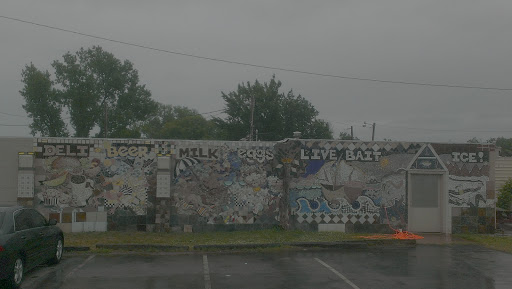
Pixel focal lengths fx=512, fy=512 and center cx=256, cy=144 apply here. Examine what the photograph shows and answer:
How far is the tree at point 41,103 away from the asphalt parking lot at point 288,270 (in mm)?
45257

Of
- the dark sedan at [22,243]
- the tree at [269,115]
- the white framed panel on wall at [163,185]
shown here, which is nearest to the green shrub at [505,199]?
the white framed panel on wall at [163,185]

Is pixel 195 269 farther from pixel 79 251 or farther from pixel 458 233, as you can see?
pixel 458 233

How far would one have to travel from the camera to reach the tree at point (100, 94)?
55469mm

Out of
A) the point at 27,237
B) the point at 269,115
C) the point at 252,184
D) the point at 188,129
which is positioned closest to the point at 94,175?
the point at 252,184

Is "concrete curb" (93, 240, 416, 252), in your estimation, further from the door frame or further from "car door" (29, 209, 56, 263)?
the door frame

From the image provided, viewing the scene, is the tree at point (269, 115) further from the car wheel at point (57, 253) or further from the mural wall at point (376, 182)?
the car wheel at point (57, 253)

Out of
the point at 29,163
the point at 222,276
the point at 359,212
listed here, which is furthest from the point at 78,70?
the point at 222,276

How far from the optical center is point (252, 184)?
1764 centimetres

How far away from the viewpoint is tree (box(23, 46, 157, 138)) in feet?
182

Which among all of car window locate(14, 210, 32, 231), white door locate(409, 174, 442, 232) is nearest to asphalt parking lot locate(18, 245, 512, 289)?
car window locate(14, 210, 32, 231)

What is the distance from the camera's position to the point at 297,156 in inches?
701

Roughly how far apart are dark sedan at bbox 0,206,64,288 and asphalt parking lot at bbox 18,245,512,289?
39 cm

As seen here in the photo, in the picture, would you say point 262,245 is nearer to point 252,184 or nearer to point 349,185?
point 252,184

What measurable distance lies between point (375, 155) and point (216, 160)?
5.59 meters
